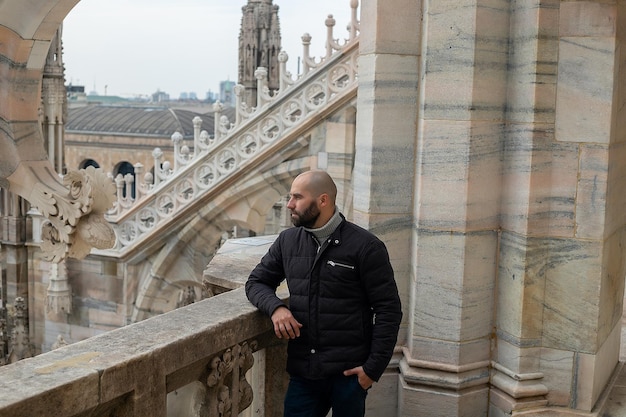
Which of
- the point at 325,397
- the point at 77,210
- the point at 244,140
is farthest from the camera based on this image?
the point at 244,140

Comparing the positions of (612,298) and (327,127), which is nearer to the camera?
(612,298)

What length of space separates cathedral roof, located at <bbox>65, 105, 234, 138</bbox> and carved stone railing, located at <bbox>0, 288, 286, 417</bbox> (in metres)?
34.0

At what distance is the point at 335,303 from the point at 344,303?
0.03 meters

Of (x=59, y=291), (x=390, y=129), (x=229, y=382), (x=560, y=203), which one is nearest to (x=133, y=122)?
(x=59, y=291)

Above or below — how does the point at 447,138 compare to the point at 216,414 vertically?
above

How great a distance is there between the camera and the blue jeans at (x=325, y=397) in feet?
8.86

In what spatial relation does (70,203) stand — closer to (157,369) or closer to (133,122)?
(157,369)

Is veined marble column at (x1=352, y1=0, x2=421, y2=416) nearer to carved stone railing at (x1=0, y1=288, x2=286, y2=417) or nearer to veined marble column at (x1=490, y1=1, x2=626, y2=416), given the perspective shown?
veined marble column at (x1=490, y1=1, x2=626, y2=416)

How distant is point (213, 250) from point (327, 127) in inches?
107

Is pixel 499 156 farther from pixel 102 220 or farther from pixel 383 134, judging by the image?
pixel 102 220

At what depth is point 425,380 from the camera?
3.37m

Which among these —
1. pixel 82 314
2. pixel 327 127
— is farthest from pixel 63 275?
pixel 327 127

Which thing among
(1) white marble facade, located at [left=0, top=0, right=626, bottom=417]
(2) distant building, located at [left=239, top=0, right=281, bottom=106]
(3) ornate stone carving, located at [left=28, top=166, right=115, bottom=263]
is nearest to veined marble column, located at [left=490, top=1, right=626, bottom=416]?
(1) white marble facade, located at [left=0, top=0, right=626, bottom=417]

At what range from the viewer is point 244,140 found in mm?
10672
